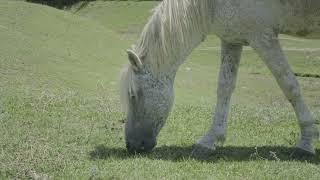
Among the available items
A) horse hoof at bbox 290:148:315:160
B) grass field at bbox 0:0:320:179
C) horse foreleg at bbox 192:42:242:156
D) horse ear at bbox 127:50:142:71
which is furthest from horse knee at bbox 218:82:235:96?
horse ear at bbox 127:50:142:71

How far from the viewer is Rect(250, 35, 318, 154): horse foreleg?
8.05m

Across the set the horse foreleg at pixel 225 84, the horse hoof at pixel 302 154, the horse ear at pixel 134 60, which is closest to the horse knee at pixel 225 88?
the horse foreleg at pixel 225 84

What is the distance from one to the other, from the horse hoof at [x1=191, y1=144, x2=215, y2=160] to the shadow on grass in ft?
0.21

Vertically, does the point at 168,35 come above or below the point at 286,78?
above

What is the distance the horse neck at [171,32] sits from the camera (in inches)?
312

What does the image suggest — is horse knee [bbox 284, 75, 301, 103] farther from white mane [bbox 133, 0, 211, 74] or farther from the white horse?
white mane [bbox 133, 0, 211, 74]

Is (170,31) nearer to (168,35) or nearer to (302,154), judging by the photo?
(168,35)

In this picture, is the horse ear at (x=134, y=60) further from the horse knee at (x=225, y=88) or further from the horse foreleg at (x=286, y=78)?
the horse foreleg at (x=286, y=78)

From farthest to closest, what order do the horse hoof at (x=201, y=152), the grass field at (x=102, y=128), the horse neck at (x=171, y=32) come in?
the horse hoof at (x=201, y=152) < the horse neck at (x=171, y=32) < the grass field at (x=102, y=128)

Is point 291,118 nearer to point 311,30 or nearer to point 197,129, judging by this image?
point 197,129

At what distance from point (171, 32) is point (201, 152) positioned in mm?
1949

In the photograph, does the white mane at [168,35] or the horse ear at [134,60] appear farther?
the white mane at [168,35]

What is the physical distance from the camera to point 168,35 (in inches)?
313

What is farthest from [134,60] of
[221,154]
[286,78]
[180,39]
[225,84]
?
[286,78]
